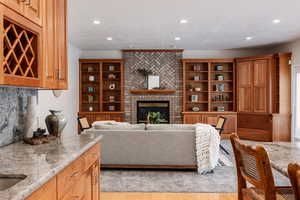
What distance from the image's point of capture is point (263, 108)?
724cm

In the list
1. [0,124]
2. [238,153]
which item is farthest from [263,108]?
[0,124]

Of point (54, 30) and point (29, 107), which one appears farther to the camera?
point (29, 107)

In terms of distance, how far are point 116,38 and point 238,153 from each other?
543cm

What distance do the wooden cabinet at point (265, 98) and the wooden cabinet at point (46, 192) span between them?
6931 millimetres

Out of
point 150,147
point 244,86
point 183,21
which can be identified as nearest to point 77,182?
point 150,147

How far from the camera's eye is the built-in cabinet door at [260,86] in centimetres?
722

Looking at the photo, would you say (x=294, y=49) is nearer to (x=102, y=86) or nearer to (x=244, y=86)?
(x=244, y=86)

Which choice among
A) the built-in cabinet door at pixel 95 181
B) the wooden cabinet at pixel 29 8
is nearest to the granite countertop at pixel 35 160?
the built-in cabinet door at pixel 95 181

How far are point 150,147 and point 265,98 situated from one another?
14.9ft

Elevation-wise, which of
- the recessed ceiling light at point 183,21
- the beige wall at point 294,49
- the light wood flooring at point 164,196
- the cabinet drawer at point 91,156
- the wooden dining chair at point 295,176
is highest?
the recessed ceiling light at point 183,21

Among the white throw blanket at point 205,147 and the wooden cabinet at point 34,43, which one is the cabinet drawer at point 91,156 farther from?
the white throw blanket at point 205,147

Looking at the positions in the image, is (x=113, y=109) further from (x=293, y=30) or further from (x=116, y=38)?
(x=293, y=30)

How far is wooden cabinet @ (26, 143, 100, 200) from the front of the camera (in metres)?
1.30

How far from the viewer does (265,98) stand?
7219mm
